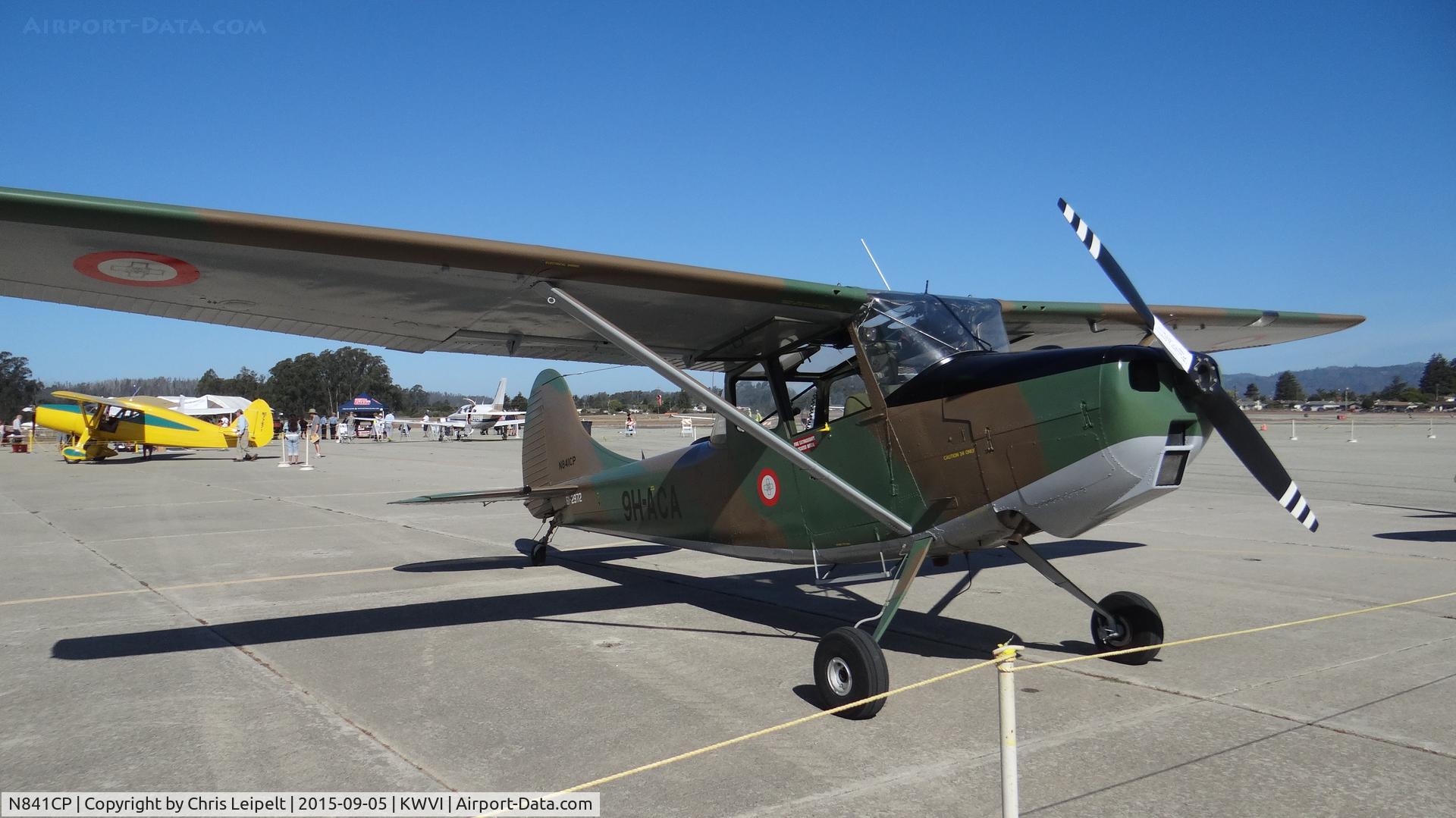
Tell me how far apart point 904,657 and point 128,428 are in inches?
1454

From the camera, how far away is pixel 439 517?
15070mm

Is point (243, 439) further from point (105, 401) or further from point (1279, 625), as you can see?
point (1279, 625)

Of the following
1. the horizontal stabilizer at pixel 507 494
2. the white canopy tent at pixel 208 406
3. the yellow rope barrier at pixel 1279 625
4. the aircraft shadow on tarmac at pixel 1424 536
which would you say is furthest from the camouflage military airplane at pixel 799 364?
the white canopy tent at pixel 208 406

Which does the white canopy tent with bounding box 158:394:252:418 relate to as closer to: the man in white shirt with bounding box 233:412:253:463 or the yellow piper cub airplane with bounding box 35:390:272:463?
the yellow piper cub airplane with bounding box 35:390:272:463

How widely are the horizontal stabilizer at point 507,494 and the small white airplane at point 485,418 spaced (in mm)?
52488

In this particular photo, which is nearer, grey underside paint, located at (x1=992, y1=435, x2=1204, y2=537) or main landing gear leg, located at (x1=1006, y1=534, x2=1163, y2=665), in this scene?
grey underside paint, located at (x1=992, y1=435, x2=1204, y2=537)

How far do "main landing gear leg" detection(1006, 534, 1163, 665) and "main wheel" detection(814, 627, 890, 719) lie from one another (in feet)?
4.48

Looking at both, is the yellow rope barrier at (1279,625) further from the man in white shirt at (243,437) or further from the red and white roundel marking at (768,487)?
the man in white shirt at (243,437)

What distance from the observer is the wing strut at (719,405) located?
5.37 m

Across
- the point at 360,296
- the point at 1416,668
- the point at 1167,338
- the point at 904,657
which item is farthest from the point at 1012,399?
the point at 360,296

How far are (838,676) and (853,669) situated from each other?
0.50 ft

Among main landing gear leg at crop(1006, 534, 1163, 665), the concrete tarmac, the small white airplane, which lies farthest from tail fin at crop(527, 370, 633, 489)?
the small white airplane

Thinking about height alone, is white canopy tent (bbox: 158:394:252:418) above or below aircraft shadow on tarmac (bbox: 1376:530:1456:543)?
above

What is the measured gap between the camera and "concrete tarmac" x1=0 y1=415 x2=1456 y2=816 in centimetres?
376
